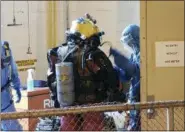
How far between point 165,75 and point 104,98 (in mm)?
1296

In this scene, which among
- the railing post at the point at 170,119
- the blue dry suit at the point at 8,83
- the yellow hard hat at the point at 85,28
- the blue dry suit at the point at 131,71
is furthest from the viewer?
the blue dry suit at the point at 8,83

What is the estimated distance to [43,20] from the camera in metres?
4.77

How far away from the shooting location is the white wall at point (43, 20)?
4.50 metres

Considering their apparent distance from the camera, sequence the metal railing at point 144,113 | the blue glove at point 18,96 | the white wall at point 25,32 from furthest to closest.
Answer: the white wall at point 25,32 < the blue glove at point 18,96 < the metal railing at point 144,113

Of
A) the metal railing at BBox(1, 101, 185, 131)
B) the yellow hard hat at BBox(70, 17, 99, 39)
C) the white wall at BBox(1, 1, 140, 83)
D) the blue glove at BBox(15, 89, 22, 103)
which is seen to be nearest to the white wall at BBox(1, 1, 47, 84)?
the white wall at BBox(1, 1, 140, 83)

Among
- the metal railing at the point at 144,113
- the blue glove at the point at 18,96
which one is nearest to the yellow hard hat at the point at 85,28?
the blue glove at the point at 18,96

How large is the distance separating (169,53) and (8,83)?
208cm

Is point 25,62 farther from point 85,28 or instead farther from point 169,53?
point 169,53

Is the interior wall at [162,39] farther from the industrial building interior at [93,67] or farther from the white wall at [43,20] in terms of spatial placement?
the white wall at [43,20]

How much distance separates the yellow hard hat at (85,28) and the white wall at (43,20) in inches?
43.1

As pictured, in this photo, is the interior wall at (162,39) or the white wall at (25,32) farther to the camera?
the white wall at (25,32)

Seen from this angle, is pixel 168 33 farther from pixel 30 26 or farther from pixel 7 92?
pixel 30 26

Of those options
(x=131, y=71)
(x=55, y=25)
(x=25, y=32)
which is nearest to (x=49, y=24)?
(x=55, y=25)

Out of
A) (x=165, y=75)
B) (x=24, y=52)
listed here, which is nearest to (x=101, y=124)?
(x=165, y=75)
